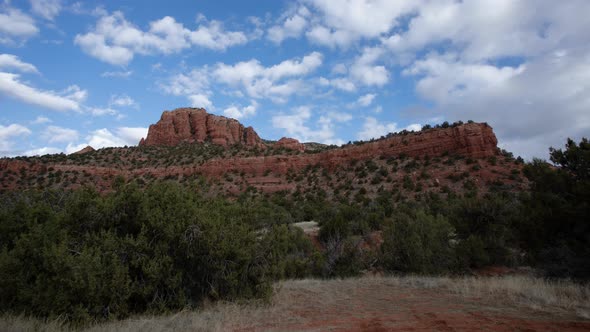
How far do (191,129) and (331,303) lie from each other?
256 ft

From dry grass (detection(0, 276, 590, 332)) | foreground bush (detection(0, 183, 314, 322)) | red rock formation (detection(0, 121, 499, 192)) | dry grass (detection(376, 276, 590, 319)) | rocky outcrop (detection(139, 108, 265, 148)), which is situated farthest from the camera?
rocky outcrop (detection(139, 108, 265, 148))

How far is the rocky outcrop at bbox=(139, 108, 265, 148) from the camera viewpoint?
256 ft

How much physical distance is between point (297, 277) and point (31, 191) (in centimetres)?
935

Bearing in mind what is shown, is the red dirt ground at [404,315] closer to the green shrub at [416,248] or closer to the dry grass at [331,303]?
the dry grass at [331,303]

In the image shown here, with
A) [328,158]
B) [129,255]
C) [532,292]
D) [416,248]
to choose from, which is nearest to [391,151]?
[328,158]

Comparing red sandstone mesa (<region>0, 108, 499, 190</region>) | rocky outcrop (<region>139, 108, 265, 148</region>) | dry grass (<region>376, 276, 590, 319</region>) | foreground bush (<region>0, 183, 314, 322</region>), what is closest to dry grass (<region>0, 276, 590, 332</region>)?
dry grass (<region>376, 276, 590, 319</region>)

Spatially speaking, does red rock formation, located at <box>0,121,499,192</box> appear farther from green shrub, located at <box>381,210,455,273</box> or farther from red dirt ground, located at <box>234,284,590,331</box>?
red dirt ground, located at <box>234,284,590,331</box>

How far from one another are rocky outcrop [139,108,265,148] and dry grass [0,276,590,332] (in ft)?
220

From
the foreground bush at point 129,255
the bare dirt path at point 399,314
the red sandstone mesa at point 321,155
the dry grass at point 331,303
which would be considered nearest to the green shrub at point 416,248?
the dry grass at point 331,303

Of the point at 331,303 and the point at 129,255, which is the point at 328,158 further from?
the point at 129,255

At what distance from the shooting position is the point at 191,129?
81375mm

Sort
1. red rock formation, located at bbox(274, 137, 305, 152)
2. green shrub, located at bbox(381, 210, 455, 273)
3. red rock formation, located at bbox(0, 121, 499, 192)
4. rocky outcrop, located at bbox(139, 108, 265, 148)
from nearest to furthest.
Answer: green shrub, located at bbox(381, 210, 455, 273) → red rock formation, located at bbox(0, 121, 499, 192) → rocky outcrop, located at bbox(139, 108, 265, 148) → red rock formation, located at bbox(274, 137, 305, 152)

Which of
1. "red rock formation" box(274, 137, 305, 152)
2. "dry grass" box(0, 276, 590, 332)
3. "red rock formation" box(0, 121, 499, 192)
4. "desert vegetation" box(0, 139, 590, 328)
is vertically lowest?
"dry grass" box(0, 276, 590, 332)

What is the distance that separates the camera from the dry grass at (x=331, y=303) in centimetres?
595
